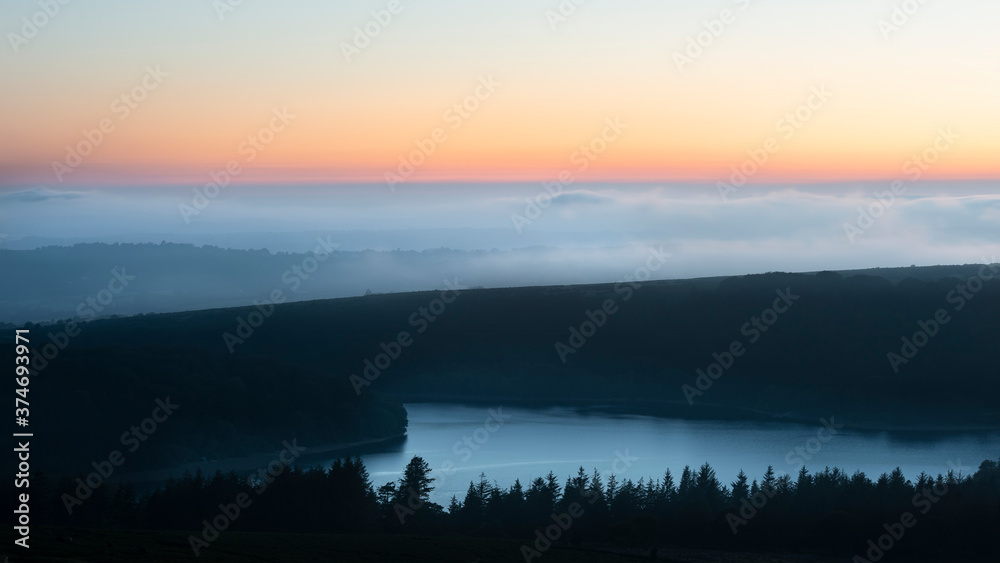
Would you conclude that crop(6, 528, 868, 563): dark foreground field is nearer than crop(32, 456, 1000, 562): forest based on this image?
Yes

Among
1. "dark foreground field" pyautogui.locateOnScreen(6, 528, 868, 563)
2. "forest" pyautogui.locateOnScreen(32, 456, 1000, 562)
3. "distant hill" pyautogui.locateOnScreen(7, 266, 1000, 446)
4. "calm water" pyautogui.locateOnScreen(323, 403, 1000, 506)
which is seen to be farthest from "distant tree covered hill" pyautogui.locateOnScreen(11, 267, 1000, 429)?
"dark foreground field" pyautogui.locateOnScreen(6, 528, 868, 563)

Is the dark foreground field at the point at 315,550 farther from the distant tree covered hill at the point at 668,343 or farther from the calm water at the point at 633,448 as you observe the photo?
the distant tree covered hill at the point at 668,343

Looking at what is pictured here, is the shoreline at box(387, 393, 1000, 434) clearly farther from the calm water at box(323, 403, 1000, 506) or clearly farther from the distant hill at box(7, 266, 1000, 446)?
the calm water at box(323, 403, 1000, 506)

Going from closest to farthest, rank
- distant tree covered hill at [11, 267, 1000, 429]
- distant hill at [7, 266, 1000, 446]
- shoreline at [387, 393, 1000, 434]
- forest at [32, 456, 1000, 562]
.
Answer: forest at [32, 456, 1000, 562] → shoreline at [387, 393, 1000, 434] → distant hill at [7, 266, 1000, 446] → distant tree covered hill at [11, 267, 1000, 429]

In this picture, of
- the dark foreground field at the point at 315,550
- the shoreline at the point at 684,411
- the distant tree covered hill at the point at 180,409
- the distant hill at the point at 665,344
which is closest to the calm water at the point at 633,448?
the shoreline at the point at 684,411

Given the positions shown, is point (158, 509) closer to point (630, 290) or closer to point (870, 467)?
point (870, 467)

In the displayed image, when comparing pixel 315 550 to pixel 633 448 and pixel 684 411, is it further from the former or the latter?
pixel 684 411

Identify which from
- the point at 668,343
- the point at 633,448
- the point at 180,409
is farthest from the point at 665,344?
the point at 180,409
